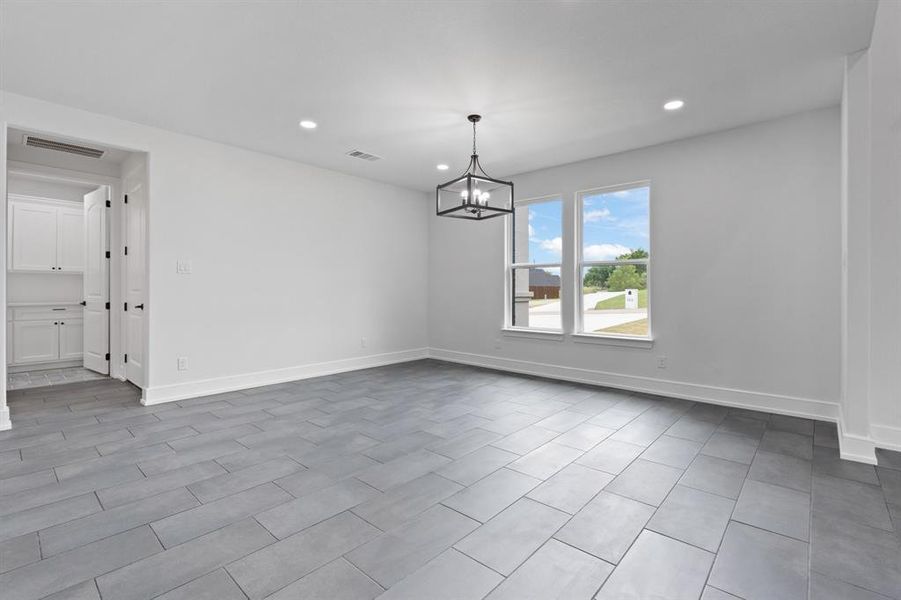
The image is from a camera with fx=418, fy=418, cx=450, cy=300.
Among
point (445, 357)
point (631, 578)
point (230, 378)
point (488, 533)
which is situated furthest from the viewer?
point (445, 357)

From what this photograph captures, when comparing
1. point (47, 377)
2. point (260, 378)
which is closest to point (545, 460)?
point (260, 378)

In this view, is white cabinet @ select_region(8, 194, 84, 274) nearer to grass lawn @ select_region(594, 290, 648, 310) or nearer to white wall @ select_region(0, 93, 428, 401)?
white wall @ select_region(0, 93, 428, 401)

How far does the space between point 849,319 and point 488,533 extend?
2.95 metres

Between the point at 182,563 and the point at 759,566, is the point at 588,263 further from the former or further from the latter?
the point at 182,563

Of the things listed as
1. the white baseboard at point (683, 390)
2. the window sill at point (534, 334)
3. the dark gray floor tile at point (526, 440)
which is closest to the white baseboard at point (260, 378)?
the white baseboard at point (683, 390)

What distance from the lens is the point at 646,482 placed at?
249cm

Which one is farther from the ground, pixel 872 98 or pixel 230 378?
pixel 872 98

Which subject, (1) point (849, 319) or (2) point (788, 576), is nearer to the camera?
(2) point (788, 576)

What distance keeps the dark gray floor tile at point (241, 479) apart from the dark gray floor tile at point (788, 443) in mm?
3325

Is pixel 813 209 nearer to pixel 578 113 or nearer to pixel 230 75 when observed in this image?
pixel 578 113

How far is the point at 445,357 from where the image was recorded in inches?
267

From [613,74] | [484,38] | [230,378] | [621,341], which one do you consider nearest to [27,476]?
[230,378]

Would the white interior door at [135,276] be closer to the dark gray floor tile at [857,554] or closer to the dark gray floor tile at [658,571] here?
the dark gray floor tile at [658,571]

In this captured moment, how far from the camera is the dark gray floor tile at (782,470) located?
8.14ft
